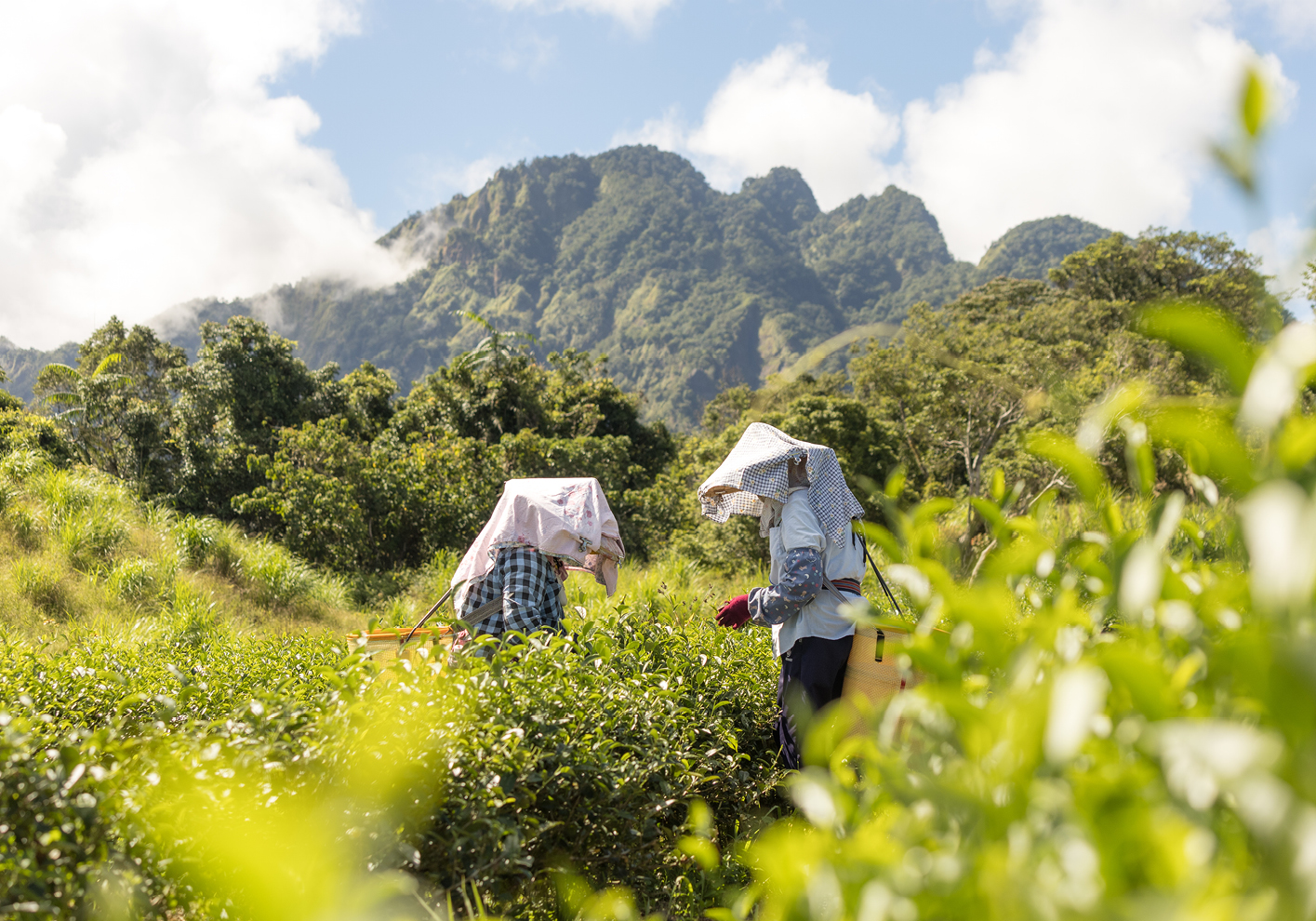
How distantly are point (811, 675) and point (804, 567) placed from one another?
0.47 metres

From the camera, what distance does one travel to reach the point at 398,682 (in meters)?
1.77

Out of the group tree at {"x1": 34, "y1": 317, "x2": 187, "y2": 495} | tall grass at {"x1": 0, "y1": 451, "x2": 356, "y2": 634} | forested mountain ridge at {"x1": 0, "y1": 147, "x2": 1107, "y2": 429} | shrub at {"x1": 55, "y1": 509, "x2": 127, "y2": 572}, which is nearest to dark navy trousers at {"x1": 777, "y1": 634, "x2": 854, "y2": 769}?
tall grass at {"x1": 0, "y1": 451, "x2": 356, "y2": 634}

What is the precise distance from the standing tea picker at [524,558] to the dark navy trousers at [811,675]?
1114 millimetres

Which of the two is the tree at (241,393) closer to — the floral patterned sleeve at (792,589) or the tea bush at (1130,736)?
the floral patterned sleeve at (792,589)

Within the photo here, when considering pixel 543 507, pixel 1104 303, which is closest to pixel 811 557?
pixel 543 507

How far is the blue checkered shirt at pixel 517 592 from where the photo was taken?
3.23 metres

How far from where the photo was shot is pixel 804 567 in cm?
284

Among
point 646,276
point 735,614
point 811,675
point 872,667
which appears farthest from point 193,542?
point 646,276

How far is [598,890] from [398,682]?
85 centimetres

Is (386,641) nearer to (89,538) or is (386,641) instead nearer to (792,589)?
(792,589)

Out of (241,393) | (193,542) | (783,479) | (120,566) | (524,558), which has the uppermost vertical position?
(241,393)

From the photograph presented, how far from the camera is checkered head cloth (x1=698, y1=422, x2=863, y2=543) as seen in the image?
301cm

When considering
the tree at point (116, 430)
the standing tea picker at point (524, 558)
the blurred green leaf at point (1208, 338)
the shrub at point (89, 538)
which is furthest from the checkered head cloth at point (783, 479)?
the tree at point (116, 430)

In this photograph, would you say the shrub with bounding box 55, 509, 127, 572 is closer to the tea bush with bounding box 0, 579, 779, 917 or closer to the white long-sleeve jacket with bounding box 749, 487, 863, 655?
the tea bush with bounding box 0, 579, 779, 917
